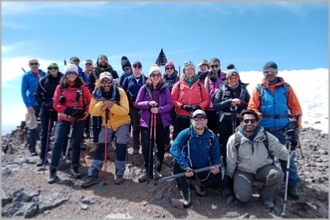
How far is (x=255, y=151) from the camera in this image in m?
5.99

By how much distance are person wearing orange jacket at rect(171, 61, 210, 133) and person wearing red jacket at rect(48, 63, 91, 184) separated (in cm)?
279

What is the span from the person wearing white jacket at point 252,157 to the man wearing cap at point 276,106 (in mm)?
477

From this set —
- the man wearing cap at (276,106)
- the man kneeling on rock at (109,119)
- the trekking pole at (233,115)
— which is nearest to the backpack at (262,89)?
the man wearing cap at (276,106)

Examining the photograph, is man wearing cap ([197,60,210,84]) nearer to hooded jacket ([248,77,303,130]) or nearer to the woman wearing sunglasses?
the woman wearing sunglasses

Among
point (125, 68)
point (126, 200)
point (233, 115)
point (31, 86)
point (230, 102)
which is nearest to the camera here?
point (126, 200)

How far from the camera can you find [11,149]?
33.7 feet

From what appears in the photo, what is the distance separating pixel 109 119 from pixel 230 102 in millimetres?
3507

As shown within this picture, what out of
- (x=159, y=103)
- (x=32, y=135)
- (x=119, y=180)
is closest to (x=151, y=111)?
(x=159, y=103)

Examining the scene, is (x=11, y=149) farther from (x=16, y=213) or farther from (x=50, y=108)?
(x=16, y=213)

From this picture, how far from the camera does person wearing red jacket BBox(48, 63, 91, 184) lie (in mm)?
7004

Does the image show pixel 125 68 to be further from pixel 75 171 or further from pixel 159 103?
pixel 75 171

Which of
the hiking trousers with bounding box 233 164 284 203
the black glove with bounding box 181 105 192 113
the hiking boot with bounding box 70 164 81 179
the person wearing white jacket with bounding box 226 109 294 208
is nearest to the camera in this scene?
the hiking trousers with bounding box 233 164 284 203

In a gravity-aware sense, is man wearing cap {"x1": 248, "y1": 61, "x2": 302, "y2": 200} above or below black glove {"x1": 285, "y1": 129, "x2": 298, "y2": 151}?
above

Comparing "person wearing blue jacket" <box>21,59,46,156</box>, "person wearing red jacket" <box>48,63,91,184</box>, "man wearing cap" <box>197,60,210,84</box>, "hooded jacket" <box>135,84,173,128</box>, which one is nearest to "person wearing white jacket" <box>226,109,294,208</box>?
"hooded jacket" <box>135,84,173,128</box>
